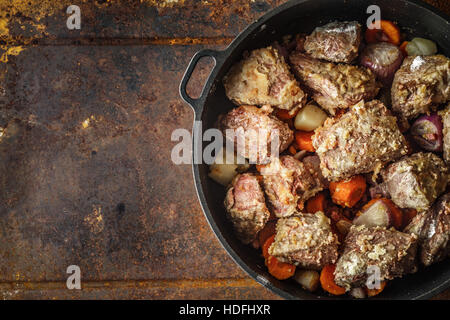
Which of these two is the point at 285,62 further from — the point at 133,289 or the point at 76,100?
the point at 133,289

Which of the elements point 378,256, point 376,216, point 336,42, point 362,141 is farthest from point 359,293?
point 336,42

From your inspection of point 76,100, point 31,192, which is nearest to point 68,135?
point 76,100

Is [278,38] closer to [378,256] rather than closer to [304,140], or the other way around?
[304,140]

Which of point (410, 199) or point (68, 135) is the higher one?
point (68, 135)

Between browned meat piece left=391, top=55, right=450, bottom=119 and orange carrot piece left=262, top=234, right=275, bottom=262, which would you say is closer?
browned meat piece left=391, top=55, right=450, bottom=119

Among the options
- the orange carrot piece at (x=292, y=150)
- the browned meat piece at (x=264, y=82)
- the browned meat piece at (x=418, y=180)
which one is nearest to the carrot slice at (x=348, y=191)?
the browned meat piece at (x=418, y=180)

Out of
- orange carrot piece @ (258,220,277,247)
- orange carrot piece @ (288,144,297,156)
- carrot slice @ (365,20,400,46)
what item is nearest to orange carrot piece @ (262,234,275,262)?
orange carrot piece @ (258,220,277,247)

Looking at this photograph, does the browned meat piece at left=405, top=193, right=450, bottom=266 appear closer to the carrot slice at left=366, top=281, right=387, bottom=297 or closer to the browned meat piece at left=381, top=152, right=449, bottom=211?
the browned meat piece at left=381, top=152, right=449, bottom=211
